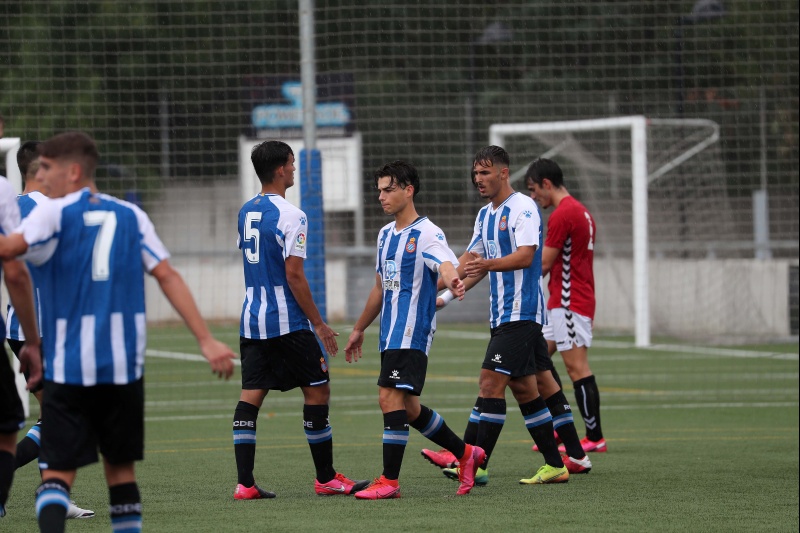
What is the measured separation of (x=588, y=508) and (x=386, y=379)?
4.36 feet

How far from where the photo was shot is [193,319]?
4.75 m

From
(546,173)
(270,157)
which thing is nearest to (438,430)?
(270,157)

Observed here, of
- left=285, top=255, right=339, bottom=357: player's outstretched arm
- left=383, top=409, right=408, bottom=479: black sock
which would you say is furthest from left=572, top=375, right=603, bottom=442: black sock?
left=285, top=255, right=339, bottom=357: player's outstretched arm

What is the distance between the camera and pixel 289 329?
7.21 meters

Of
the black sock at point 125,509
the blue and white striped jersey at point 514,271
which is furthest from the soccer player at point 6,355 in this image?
the blue and white striped jersey at point 514,271

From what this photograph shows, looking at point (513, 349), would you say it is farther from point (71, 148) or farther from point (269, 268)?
point (71, 148)

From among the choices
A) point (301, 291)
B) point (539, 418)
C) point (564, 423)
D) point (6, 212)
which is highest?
point (6, 212)

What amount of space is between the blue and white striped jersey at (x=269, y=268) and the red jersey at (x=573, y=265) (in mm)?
2332

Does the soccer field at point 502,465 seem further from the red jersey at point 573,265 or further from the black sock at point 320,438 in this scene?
the red jersey at point 573,265

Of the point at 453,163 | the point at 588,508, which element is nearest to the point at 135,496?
the point at 588,508

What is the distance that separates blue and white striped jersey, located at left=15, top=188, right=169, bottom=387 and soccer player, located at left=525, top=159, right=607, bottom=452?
14.6ft

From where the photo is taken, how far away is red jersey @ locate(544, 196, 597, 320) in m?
8.82

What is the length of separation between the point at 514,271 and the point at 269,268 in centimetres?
148

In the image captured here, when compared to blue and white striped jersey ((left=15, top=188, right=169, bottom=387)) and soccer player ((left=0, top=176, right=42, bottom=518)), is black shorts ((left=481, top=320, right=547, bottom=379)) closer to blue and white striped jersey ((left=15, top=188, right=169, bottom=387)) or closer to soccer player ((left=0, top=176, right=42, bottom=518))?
soccer player ((left=0, top=176, right=42, bottom=518))
